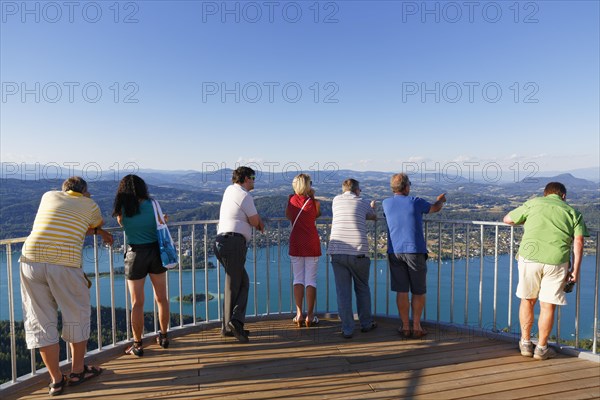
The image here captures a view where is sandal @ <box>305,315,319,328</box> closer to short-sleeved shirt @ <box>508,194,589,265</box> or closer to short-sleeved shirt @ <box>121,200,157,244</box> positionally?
short-sleeved shirt @ <box>121,200,157,244</box>

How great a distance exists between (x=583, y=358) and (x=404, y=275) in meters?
1.51

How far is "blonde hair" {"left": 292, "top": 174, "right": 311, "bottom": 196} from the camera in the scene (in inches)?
141

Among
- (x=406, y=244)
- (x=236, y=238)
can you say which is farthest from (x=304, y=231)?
(x=406, y=244)

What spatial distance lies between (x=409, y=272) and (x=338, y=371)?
45.0 inches

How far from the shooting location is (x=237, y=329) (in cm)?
340

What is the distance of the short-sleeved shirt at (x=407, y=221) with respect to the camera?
132 inches

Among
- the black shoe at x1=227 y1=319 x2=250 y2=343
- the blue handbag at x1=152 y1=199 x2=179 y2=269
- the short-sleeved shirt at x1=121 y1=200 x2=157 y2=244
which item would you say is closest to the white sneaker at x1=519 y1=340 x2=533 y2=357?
the black shoe at x1=227 y1=319 x2=250 y2=343

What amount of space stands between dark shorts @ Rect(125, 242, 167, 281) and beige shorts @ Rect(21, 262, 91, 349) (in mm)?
450

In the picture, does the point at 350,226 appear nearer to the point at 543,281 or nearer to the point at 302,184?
the point at 302,184

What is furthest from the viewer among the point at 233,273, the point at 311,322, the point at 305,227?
the point at 311,322

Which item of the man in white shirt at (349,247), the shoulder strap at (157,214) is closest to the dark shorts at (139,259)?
the shoulder strap at (157,214)

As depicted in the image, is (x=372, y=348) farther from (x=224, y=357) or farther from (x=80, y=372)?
(x=80, y=372)

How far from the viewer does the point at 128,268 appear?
297 cm

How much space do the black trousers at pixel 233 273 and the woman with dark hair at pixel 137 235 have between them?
515 mm
